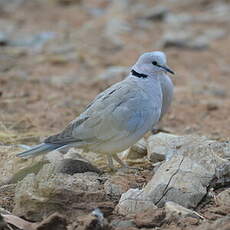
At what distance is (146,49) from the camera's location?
11984 mm

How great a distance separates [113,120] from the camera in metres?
5.42

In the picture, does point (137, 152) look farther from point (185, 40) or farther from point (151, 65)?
point (185, 40)

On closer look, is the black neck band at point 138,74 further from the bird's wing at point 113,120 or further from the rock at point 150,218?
the rock at point 150,218

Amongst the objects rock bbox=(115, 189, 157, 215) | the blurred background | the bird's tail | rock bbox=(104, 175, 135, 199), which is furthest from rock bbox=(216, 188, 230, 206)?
the blurred background

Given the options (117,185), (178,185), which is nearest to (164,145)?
(117,185)

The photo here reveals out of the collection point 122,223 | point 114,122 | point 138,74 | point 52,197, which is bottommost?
point 122,223

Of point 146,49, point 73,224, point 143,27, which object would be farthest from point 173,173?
point 143,27

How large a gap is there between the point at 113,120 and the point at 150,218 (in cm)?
123

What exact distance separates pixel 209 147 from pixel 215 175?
0.38m

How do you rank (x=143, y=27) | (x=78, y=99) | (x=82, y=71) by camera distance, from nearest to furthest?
(x=78, y=99)
(x=82, y=71)
(x=143, y=27)

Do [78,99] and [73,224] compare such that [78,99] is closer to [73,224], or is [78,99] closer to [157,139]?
A: [157,139]

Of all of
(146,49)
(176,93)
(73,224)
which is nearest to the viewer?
(73,224)

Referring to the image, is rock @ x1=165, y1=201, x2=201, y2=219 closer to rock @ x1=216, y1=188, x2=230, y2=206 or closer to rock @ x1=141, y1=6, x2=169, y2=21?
rock @ x1=216, y1=188, x2=230, y2=206

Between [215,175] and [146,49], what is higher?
[215,175]
